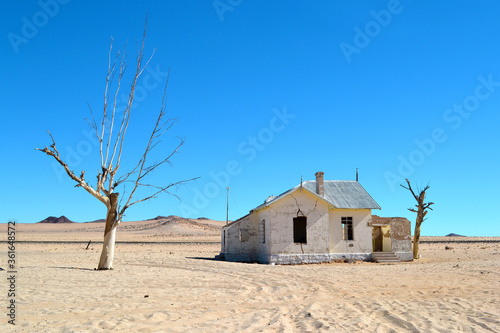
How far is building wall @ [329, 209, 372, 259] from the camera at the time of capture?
25.0 meters

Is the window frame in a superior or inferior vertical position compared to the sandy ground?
superior

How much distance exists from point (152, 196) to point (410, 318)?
11.8m

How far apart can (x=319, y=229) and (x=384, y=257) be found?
443 centimetres

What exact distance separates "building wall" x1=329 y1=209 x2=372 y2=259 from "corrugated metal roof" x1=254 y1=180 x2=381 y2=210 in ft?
1.20

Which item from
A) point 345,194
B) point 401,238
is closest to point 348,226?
point 345,194

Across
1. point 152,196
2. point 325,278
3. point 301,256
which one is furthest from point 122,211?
point 301,256

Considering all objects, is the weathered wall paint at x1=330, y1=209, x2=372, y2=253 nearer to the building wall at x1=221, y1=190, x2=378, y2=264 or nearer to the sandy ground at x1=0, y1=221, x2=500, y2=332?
the building wall at x1=221, y1=190, x2=378, y2=264

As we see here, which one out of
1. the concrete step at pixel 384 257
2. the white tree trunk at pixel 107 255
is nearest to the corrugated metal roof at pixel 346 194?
the concrete step at pixel 384 257

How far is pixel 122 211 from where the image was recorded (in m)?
16.5

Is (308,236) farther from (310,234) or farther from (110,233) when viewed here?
(110,233)

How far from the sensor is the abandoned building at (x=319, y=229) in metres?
23.9

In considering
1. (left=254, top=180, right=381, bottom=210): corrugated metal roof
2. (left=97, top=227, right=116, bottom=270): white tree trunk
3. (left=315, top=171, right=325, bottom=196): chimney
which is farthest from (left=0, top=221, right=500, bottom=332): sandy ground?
(left=315, top=171, right=325, bottom=196): chimney

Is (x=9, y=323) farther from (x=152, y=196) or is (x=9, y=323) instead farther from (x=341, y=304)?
(x=152, y=196)

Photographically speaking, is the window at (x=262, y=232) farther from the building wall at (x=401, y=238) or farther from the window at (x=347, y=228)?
the building wall at (x=401, y=238)
